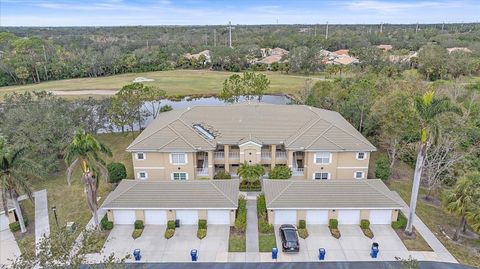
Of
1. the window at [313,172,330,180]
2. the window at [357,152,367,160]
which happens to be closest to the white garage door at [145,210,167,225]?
the window at [313,172,330,180]

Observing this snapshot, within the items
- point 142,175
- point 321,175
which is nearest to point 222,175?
point 142,175

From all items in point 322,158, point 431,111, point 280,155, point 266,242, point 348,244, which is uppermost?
point 431,111

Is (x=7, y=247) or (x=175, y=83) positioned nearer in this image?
(x=7, y=247)

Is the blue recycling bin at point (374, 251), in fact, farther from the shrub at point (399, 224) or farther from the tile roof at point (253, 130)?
the tile roof at point (253, 130)

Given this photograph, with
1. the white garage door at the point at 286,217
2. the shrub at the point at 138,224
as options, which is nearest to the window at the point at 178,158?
the shrub at the point at 138,224

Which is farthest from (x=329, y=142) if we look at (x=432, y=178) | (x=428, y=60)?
(x=428, y=60)

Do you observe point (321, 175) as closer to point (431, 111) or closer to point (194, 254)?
point (431, 111)

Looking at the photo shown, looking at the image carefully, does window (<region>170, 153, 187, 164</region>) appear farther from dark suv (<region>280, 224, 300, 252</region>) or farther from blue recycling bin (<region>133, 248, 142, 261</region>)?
dark suv (<region>280, 224, 300, 252</region>)
